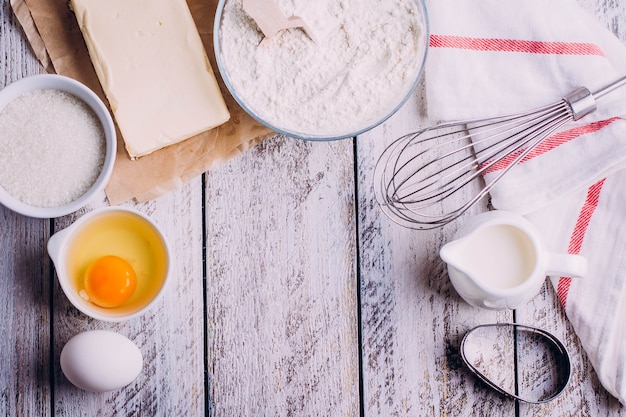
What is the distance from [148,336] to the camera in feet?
2.71

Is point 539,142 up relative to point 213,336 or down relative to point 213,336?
up

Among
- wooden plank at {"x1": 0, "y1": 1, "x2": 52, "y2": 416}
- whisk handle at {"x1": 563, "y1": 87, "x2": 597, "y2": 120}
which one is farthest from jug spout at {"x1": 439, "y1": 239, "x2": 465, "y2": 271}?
wooden plank at {"x1": 0, "y1": 1, "x2": 52, "y2": 416}

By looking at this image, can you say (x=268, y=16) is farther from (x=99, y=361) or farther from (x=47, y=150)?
(x=99, y=361)

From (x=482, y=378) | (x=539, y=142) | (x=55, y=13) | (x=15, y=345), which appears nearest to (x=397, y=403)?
(x=482, y=378)

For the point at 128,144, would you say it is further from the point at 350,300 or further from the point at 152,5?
the point at 350,300

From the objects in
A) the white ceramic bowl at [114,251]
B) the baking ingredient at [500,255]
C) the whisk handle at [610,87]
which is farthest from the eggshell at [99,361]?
the whisk handle at [610,87]

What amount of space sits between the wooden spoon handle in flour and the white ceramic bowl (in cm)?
27

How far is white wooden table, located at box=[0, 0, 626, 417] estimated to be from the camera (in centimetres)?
82

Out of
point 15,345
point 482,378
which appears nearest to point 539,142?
point 482,378

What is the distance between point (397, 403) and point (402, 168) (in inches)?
12.0

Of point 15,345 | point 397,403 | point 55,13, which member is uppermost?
point 55,13

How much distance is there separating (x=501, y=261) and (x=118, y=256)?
462 millimetres

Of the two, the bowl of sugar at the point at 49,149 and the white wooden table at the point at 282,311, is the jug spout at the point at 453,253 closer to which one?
the white wooden table at the point at 282,311

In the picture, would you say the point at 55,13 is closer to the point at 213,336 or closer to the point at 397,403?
the point at 213,336
